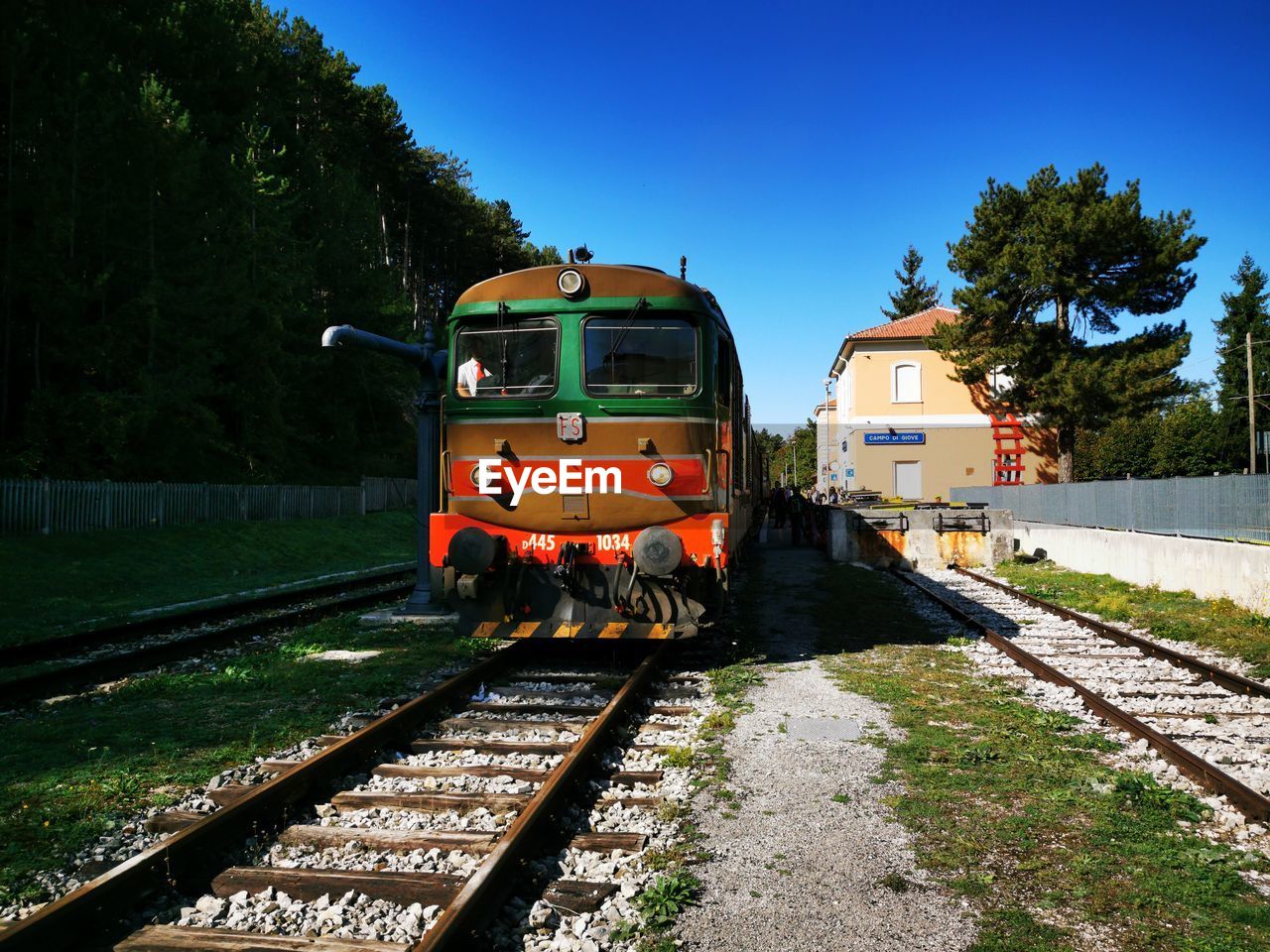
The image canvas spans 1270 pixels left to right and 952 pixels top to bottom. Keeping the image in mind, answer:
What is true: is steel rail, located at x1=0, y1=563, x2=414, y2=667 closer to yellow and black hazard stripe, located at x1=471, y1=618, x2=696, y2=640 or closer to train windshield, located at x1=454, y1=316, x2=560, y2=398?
yellow and black hazard stripe, located at x1=471, y1=618, x2=696, y2=640

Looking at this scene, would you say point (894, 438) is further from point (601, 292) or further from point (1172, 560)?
point (601, 292)

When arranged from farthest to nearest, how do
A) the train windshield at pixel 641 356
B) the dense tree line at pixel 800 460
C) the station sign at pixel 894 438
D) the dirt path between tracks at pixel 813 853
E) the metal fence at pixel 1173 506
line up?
the dense tree line at pixel 800 460 < the station sign at pixel 894 438 < the metal fence at pixel 1173 506 < the train windshield at pixel 641 356 < the dirt path between tracks at pixel 813 853

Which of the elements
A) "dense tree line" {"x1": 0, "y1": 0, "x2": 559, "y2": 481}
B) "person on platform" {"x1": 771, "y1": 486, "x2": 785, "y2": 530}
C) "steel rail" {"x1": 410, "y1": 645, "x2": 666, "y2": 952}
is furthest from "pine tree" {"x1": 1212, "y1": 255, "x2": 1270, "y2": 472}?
"steel rail" {"x1": 410, "y1": 645, "x2": 666, "y2": 952}

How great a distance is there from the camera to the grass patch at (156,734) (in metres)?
4.46

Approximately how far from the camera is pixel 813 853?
14.2ft

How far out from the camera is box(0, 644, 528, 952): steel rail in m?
3.21

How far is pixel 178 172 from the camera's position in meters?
23.8

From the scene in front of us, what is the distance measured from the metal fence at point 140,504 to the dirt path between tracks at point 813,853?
1239cm

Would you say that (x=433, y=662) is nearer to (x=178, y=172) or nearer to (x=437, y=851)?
(x=437, y=851)

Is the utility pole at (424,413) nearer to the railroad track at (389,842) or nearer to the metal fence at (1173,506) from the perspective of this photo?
the railroad track at (389,842)

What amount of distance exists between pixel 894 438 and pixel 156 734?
1553 inches

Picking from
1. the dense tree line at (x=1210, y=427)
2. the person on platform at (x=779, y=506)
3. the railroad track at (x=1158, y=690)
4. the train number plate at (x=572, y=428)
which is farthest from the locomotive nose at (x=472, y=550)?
the dense tree line at (x=1210, y=427)

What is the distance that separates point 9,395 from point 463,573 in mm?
19827
